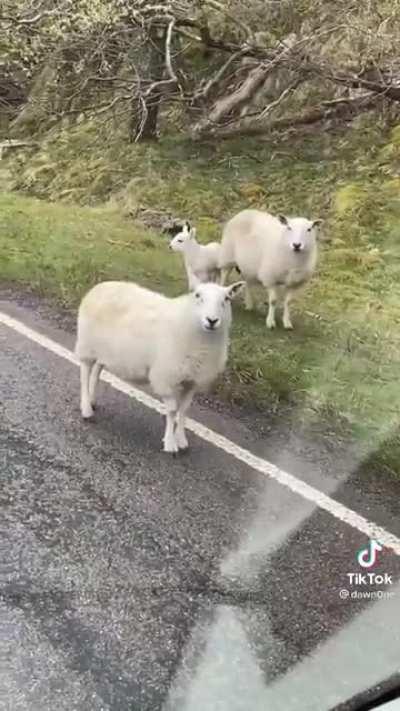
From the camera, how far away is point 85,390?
5.82 m

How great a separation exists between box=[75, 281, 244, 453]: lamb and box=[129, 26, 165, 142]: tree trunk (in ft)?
19.9

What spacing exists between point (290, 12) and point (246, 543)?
936cm

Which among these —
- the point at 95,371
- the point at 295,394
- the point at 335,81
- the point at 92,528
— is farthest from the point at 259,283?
the point at 92,528

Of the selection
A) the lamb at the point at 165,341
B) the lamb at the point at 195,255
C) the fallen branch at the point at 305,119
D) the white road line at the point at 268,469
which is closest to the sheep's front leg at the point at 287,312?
the lamb at the point at 195,255

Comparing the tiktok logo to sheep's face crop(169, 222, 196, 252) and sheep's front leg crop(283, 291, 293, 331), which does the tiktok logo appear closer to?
sheep's front leg crop(283, 291, 293, 331)

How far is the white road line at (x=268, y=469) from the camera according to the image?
176 inches

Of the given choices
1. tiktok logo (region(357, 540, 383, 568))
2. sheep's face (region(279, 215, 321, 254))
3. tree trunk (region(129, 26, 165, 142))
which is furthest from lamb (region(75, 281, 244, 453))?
tree trunk (region(129, 26, 165, 142))

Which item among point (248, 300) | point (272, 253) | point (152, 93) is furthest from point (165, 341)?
point (152, 93)

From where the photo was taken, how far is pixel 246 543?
4.32 metres

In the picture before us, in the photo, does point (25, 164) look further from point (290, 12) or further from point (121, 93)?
point (290, 12)

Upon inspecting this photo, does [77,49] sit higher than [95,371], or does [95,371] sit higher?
[77,49]

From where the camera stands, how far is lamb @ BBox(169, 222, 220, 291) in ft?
28.2

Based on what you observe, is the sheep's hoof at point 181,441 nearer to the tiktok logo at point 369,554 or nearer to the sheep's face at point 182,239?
the tiktok logo at point 369,554

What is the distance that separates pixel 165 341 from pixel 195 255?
11.4 ft
